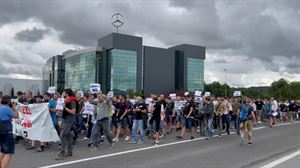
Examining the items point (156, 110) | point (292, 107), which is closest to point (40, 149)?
point (156, 110)

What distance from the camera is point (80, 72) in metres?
117

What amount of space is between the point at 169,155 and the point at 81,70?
10612 centimetres

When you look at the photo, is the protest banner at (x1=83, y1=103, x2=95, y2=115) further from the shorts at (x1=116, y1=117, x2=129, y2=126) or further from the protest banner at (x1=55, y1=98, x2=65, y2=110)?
the protest banner at (x1=55, y1=98, x2=65, y2=110)

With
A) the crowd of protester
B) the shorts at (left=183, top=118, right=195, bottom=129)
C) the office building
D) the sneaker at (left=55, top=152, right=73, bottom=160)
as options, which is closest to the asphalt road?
the sneaker at (left=55, top=152, right=73, bottom=160)

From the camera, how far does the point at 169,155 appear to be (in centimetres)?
1204

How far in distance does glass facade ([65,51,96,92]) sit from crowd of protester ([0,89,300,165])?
92566mm

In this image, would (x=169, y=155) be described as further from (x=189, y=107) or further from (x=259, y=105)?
(x=259, y=105)

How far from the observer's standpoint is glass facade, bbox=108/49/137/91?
351ft

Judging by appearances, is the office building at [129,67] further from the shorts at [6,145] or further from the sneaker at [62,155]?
the shorts at [6,145]

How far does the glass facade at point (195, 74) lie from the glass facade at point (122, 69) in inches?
867

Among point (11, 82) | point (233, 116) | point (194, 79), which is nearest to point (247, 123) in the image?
point (233, 116)

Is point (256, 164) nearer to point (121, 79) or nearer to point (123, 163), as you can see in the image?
point (123, 163)

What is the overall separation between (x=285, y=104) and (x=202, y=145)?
65.1 ft

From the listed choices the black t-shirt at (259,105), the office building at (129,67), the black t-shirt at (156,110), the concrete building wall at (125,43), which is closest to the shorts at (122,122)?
the black t-shirt at (156,110)
